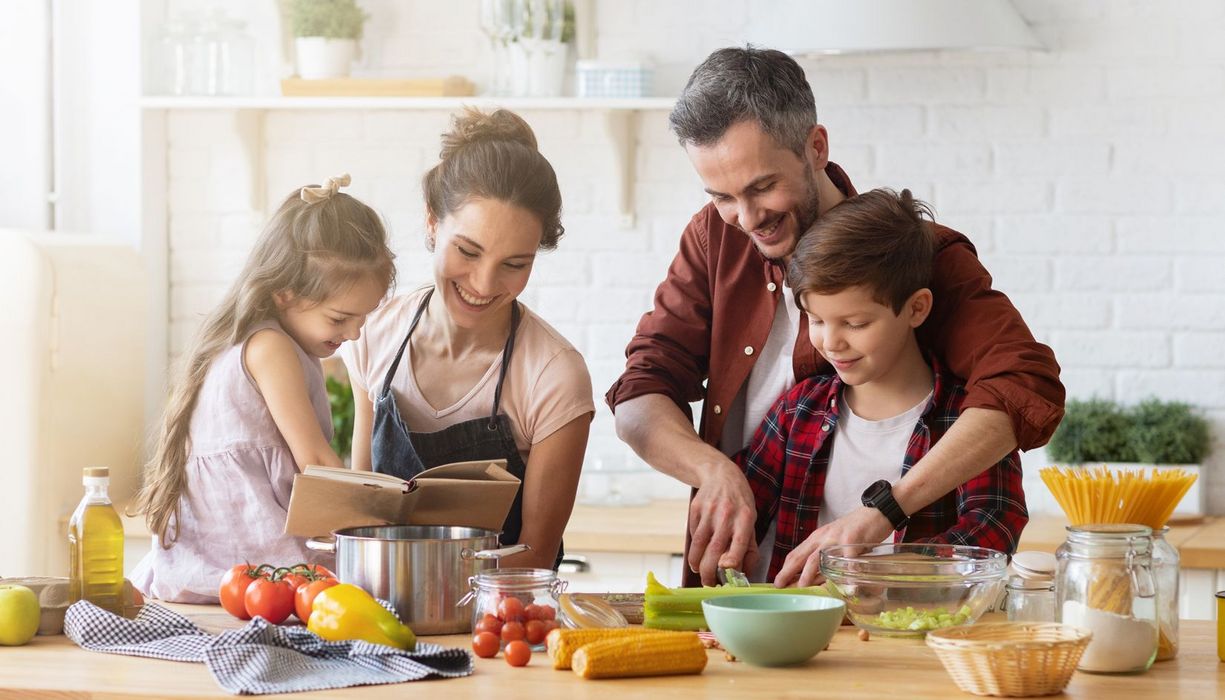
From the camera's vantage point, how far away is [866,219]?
221cm

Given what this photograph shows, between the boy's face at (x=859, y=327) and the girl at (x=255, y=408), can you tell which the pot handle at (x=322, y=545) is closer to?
the girl at (x=255, y=408)

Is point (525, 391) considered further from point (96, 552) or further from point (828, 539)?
point (96, 552)

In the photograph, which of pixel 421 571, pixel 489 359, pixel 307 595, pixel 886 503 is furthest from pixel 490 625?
pixel 489 359

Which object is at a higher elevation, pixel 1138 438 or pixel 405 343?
pixel 405 343

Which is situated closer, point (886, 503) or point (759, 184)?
point (886, 503)

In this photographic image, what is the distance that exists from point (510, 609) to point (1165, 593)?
78 centimetres

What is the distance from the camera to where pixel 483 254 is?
2266 millimetres

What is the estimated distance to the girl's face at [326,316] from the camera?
233 cm

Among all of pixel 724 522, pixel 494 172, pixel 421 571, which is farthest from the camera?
pixel 494 172

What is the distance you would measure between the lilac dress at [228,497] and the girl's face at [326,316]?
0.44 feet

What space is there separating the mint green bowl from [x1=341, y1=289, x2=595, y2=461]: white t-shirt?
71 centimetres

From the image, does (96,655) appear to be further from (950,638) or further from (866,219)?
(866,219)

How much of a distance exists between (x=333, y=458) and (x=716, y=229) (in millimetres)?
770

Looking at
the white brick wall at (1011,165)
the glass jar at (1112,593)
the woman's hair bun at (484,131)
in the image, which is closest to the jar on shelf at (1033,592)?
the glass jar at (1112,593)
